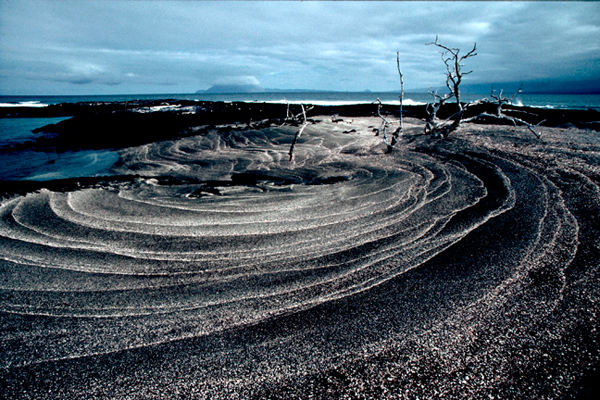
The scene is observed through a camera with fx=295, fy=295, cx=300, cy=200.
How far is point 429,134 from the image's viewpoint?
29.9 ft

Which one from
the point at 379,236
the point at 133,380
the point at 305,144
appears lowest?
the point at 133,380

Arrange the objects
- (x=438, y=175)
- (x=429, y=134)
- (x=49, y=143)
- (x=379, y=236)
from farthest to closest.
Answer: (x=49, y=143)
(x=429, y=134)
(x=438, y=175)
(x=379, y=236)

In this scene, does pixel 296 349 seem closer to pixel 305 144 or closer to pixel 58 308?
pixel 58 308

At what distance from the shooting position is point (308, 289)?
8.03ft

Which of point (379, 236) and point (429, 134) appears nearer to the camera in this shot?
point (379, 236)

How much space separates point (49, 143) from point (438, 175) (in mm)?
14160

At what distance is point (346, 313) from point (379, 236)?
1.37 metres

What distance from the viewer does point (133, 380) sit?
5.46 feet

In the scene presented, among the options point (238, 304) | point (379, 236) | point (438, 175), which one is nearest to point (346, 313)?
point (238, 304)

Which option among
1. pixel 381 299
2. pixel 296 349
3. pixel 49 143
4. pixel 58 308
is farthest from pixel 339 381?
pixel 49 143

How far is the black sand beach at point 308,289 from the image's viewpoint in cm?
166

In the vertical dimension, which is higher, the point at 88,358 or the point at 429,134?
the point at 429,134

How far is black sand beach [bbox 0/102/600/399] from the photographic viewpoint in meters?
1.66

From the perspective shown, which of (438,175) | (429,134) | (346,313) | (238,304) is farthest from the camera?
(429,134)
